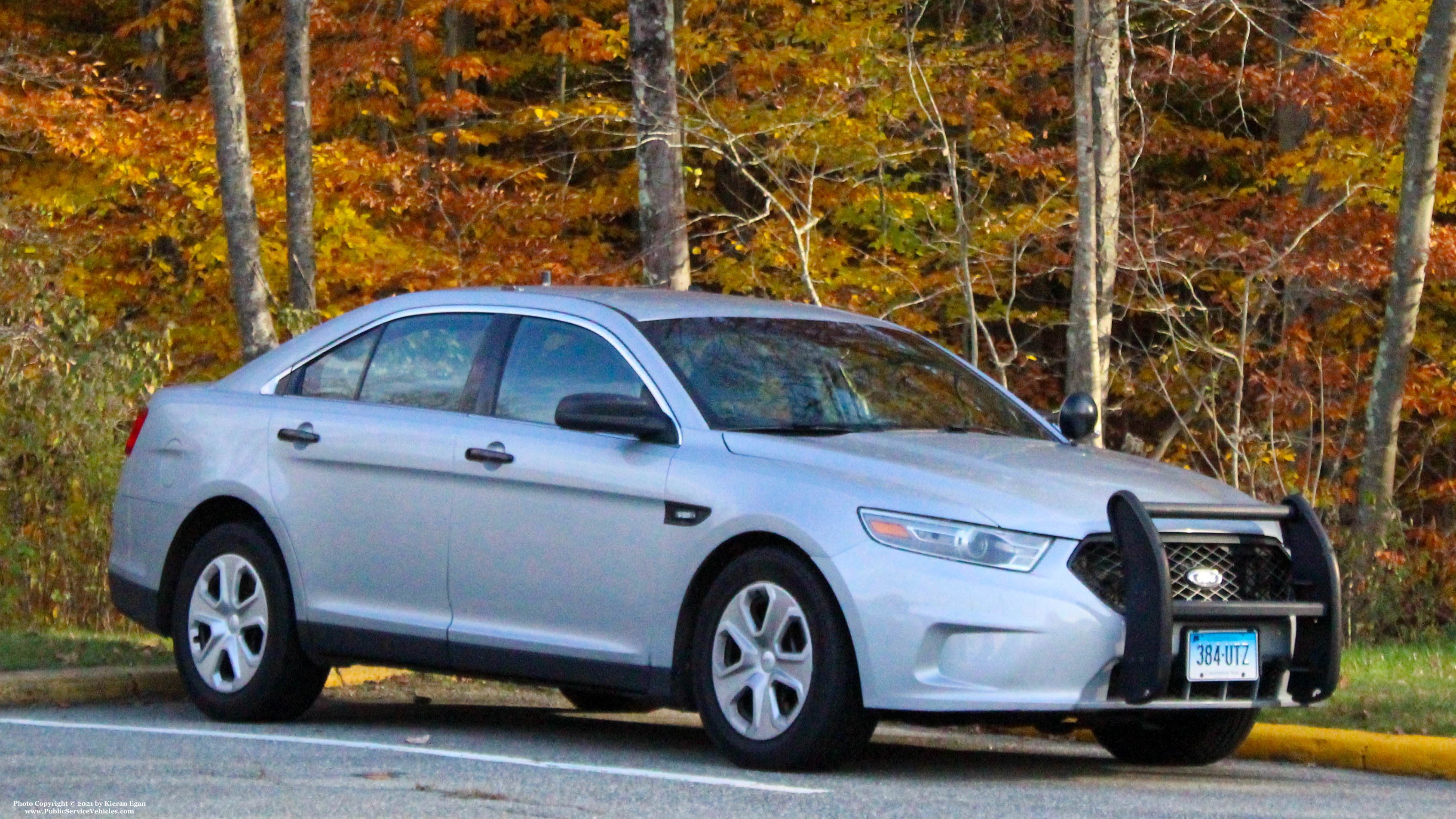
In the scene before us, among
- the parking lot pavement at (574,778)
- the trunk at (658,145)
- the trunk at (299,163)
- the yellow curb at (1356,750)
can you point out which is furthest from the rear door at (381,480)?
the trunk at (299,163)

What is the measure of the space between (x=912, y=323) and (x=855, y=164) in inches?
113

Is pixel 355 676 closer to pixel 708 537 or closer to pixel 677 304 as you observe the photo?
pixel 677 304

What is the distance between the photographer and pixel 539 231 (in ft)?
78.3

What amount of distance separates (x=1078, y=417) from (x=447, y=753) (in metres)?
2.74

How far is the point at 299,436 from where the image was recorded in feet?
28.6

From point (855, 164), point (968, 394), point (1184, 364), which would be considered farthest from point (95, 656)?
point (1184, 364)

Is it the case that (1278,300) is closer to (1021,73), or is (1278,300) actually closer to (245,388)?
(1021,73)

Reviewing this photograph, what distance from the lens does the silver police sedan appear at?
22.2 feet

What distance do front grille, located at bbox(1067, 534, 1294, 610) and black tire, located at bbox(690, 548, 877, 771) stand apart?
789mm

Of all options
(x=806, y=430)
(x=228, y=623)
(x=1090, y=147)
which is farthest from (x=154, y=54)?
(x=806, y=430)

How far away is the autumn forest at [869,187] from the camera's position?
62.0 feet

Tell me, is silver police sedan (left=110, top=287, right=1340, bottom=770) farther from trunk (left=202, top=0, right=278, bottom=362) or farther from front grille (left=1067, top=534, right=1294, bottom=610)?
trunk (left=202, top=0, right=278, bottom=362)

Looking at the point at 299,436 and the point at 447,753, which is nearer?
the point at 447,753

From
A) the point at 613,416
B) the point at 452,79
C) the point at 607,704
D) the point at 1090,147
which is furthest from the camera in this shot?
the point at 452,79
